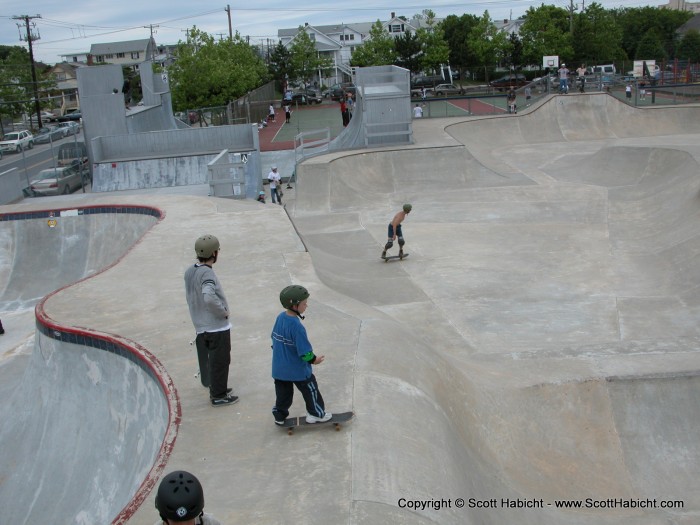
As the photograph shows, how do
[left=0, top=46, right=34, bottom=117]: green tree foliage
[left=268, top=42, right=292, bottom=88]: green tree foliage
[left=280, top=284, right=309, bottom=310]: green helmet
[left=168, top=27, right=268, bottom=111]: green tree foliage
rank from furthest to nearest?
[left=268, top=42, right=292, bottom=88]: green tree foliage → [left=0, top=46, right=34, bottom=117]: green tree foliage → [left=168, top=27, right=268, bottom=111]: green tree foliage → [left=280, top=284, right=309, bottom=310]: green helmet

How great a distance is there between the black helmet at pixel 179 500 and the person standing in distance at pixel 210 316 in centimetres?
307

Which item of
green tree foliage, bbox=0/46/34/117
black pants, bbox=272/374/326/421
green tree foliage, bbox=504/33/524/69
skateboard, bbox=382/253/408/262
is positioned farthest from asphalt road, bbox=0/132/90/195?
green tree foliage, bbox=504/33/524/69

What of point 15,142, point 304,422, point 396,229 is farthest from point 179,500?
point 15,142

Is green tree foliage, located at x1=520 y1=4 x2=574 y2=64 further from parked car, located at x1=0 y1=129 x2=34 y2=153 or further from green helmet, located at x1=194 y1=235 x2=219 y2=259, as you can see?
green helmet, located at x1=194 y1=235 x2=219 y2=259

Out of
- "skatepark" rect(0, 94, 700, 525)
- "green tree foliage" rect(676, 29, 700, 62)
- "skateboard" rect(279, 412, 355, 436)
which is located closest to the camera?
"skatepark" rect(0, 94, 700, 525)

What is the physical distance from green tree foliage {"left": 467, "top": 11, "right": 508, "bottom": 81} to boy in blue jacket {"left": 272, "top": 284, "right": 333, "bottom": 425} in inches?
2285

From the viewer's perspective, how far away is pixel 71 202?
18516mm

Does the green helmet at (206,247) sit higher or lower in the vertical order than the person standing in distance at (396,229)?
higher

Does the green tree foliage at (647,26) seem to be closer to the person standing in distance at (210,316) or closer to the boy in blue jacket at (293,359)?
the person standing in distance at (210,316)

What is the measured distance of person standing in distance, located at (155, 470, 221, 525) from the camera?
9.63 feet

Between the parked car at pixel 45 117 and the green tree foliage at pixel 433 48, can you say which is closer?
the green tree foliage at pixel 433 48

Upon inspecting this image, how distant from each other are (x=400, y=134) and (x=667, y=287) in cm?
1467

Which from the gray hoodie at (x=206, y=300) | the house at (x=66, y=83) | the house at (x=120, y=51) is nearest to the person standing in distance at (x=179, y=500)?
the gray hoodie at (x=206, y=300)

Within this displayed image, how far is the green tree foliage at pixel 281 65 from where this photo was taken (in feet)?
234
